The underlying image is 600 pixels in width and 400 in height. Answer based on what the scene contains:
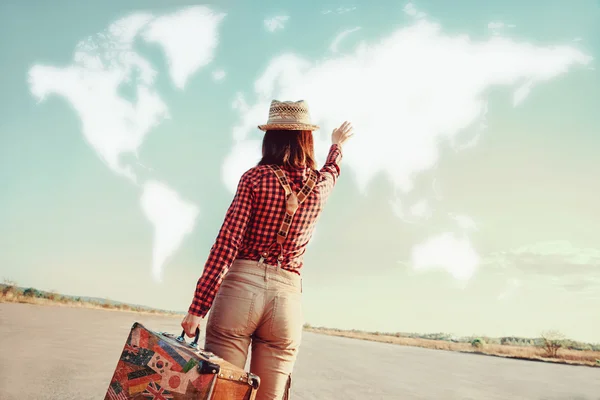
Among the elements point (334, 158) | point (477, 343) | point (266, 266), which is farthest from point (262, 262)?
point (477, 343)

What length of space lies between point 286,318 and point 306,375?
627 cm

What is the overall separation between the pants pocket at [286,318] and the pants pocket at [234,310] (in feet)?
0.46

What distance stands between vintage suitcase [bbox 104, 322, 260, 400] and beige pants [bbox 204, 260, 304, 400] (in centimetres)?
20

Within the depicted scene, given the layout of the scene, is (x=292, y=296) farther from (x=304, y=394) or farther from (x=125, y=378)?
(x=304, y=394)

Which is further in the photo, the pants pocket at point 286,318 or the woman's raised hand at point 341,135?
the woman's raised hand at point 341,135

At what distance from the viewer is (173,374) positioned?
2.48 m

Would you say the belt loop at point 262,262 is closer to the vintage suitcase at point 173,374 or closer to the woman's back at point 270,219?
the woman's back at point 270,219

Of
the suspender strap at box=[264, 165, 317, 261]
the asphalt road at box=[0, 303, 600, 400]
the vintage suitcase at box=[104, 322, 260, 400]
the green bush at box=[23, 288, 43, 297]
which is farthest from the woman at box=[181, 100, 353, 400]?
the green bush at box=[23, 288, 43, 297]

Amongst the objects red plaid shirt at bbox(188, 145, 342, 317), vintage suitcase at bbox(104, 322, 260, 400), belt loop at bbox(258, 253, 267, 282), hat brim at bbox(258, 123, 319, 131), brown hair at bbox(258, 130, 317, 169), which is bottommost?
vintage suitcase at bbox(104, 322, 260, 400)

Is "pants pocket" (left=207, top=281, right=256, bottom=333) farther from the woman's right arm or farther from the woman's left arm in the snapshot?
the woman's right arm

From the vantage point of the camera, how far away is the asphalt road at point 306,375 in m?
6.01

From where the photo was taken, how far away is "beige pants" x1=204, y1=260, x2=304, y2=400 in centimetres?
280

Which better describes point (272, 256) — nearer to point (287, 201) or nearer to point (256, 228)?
point (256, 228)

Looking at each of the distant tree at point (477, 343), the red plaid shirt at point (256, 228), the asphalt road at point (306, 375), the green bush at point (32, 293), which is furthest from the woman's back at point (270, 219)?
the distant tree at point (477, 343)
